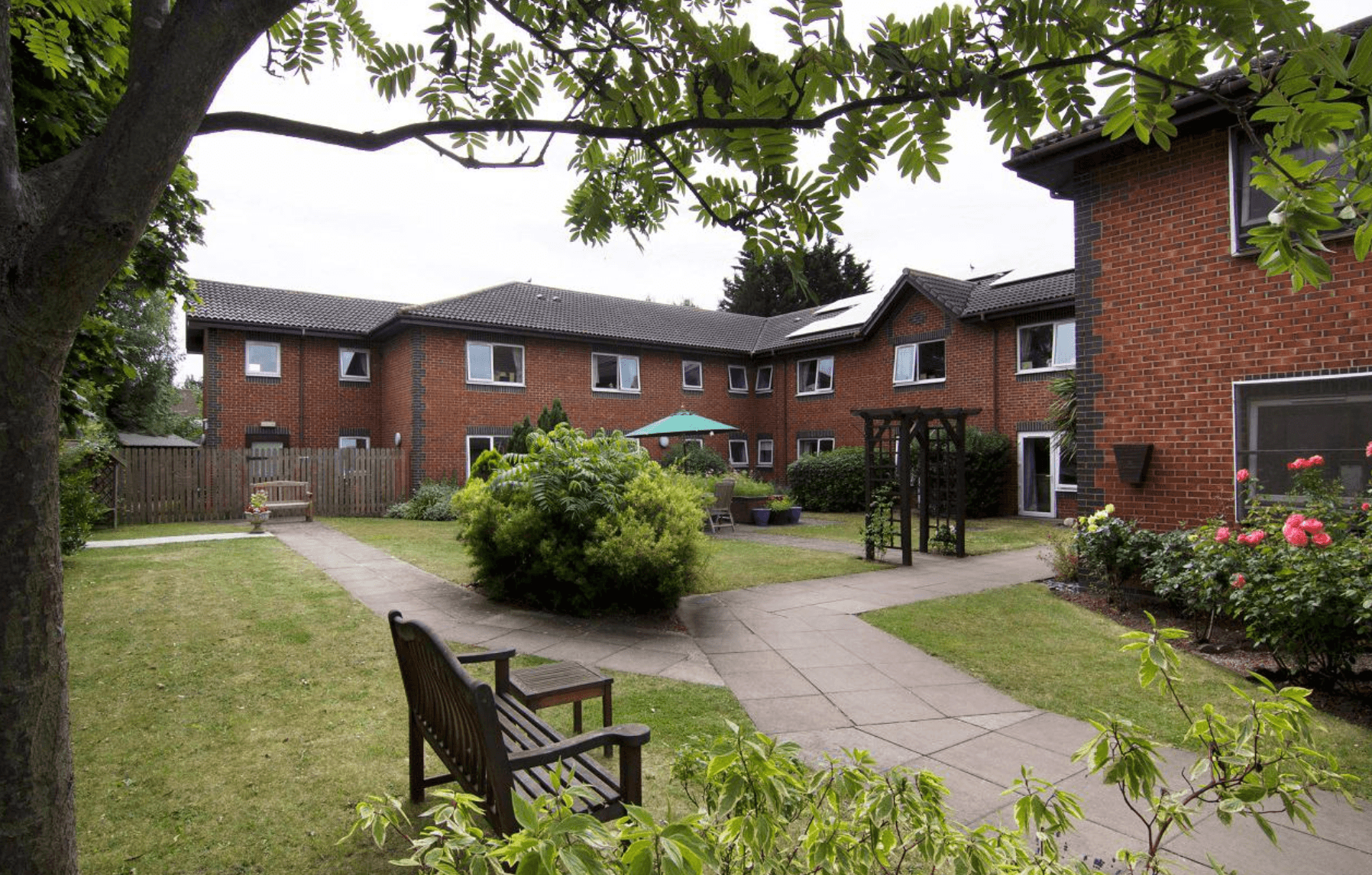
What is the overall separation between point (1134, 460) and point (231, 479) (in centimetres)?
1842

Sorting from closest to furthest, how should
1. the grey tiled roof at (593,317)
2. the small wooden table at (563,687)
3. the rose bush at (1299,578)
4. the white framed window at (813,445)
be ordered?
the small wooden table at (563,687) < the rose bush at (1299,578) < the grey tiled roof at (593,317) < the white framed window at (813,445)

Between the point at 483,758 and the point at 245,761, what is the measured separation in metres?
2.24

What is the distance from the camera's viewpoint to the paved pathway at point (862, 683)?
3.11m

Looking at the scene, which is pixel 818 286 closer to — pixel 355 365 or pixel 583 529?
pixel 355 365

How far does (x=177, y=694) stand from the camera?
190 inches

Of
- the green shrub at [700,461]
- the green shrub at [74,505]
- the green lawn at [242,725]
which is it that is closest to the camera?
the green lawn at [242,725]

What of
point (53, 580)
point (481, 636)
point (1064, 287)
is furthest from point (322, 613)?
point (1064, 287)

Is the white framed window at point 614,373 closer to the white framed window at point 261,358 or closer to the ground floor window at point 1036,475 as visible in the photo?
the white framed window at point 261,358

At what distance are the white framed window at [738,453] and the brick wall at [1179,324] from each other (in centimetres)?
1717

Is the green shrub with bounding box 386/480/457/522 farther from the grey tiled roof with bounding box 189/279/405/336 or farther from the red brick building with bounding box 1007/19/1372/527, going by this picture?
the red brick building with bounding box 1007/19/1372/527

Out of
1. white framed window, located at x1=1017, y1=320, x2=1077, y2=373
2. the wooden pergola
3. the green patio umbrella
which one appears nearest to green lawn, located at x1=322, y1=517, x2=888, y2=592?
the wooden pergola

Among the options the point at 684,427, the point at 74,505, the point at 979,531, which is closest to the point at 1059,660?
the point at 979,531

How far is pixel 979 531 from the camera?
50.5 ft

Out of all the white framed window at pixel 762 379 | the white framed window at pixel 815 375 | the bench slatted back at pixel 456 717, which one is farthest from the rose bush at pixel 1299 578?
the white framed window at pixel 762 379
